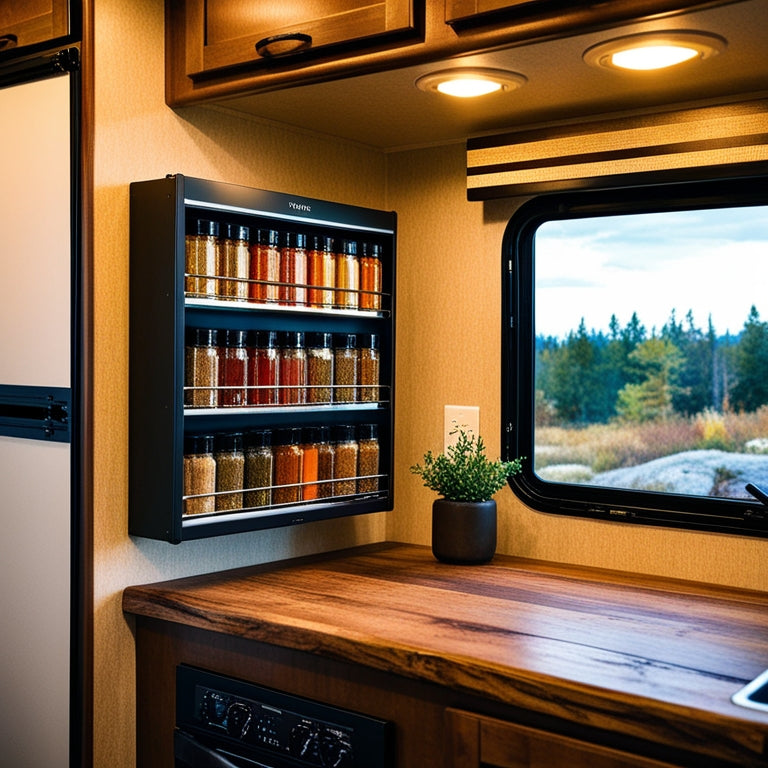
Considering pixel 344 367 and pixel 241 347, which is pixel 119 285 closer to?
pixel 241 347

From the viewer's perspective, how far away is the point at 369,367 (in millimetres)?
2613

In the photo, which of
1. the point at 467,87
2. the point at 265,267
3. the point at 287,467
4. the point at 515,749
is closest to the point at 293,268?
the point at 265,267

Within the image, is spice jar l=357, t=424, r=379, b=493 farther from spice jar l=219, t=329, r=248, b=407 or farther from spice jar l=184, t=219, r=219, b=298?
spice jar l=184, t=219, r=219, b=298

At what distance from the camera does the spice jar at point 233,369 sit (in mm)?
2285

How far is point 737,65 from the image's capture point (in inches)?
79.5

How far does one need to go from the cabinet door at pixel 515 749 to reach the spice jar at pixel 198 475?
77 centimetres

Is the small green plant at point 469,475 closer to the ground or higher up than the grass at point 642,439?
closer to the ground

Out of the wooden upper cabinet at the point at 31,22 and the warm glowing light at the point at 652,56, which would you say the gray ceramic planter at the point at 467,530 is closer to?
the warm glowing light at the point at 652,56

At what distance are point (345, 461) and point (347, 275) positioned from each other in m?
0.48

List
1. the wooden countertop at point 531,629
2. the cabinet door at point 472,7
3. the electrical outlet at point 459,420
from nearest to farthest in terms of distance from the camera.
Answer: the wooden countertop at point 531,629 < the cabinet door at point 472,7 < the electrical outlet at point 459,420

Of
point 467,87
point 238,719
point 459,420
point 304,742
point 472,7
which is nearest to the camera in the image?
point 472,7

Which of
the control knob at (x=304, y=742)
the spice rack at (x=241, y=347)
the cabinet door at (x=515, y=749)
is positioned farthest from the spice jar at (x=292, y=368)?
the cabinet door at (x=515, y=749)

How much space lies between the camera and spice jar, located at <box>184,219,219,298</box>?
2.22 meters

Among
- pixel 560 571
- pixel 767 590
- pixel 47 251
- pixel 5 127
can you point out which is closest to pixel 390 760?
pixel 560 571
